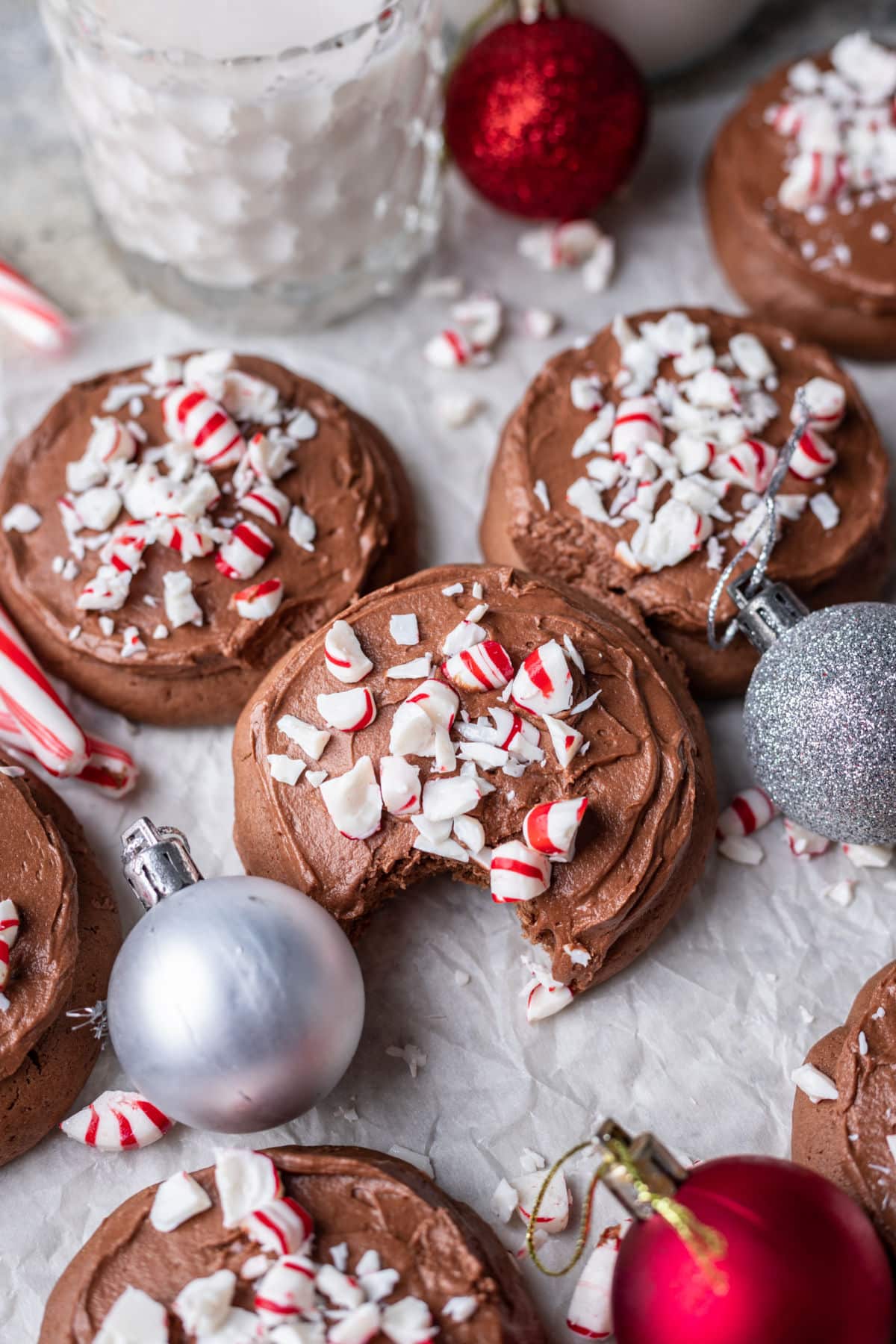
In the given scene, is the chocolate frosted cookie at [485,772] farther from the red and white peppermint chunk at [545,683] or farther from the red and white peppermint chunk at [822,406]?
the red and white peppermint chunk at [822,406]

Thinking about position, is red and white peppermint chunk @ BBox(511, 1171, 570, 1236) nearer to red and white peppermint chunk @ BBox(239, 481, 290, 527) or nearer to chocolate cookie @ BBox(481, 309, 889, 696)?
chocolate cookie @ BBox(481, 309, 889, 696)

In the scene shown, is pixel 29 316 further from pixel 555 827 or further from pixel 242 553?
pixel 555 827

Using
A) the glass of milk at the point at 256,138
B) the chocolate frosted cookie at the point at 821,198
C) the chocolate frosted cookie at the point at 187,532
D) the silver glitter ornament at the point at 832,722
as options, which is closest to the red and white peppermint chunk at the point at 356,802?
the chocolate frosted cookie at the point at 187,532

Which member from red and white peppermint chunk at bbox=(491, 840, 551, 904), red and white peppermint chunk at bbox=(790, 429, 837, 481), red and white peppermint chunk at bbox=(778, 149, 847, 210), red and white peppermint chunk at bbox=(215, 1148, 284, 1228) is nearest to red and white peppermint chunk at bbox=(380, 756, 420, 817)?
red and white peppermint chunk at bbox=(491, 840, 551, 904)

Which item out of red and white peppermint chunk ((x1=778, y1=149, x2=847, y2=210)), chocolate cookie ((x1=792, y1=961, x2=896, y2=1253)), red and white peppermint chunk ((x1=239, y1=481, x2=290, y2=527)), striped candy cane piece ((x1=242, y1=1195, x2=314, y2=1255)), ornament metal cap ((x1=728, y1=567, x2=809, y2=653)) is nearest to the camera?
striped candy cane piece ((x1=242, y1=1195, x2=314, y2=1255))

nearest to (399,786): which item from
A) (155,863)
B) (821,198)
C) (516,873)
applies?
(516,873)

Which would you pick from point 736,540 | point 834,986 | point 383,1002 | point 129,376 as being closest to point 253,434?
point 129,376
